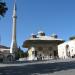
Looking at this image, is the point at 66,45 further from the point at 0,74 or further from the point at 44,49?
the point at 0,74

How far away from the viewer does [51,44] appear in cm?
8119

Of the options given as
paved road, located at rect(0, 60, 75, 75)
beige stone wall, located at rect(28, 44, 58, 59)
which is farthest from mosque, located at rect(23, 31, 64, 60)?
paved road, located at rect(0, 60, 75, 75)

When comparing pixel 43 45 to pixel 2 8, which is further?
pixel 43 45

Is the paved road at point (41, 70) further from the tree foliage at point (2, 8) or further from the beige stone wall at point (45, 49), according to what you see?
the beige stone wall at point (45, 49)

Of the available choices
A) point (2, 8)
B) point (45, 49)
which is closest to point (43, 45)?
point (45, 49)

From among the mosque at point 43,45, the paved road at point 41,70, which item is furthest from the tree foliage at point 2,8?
the mosque at point 43,45

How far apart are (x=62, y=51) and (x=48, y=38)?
14.7 m

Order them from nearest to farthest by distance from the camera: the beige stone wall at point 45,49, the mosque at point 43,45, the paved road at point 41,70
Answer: the paved road at point 41,70 → the mosque at point 43,45 → the beige stone wall at point 45,49

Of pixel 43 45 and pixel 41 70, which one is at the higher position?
pixel 43 45

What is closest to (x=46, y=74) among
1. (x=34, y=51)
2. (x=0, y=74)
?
(x=0, y=74)

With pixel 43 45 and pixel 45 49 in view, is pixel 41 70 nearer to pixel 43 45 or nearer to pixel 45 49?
pixel 43 45

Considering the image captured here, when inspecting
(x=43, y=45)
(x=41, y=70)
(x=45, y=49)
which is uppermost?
(x=43, y=45)

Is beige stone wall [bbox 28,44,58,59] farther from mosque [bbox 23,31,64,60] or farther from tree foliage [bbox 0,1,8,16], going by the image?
tree foliage [bbox 0,1,8,16]

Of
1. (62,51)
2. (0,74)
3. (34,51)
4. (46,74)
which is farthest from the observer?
(34,51)
